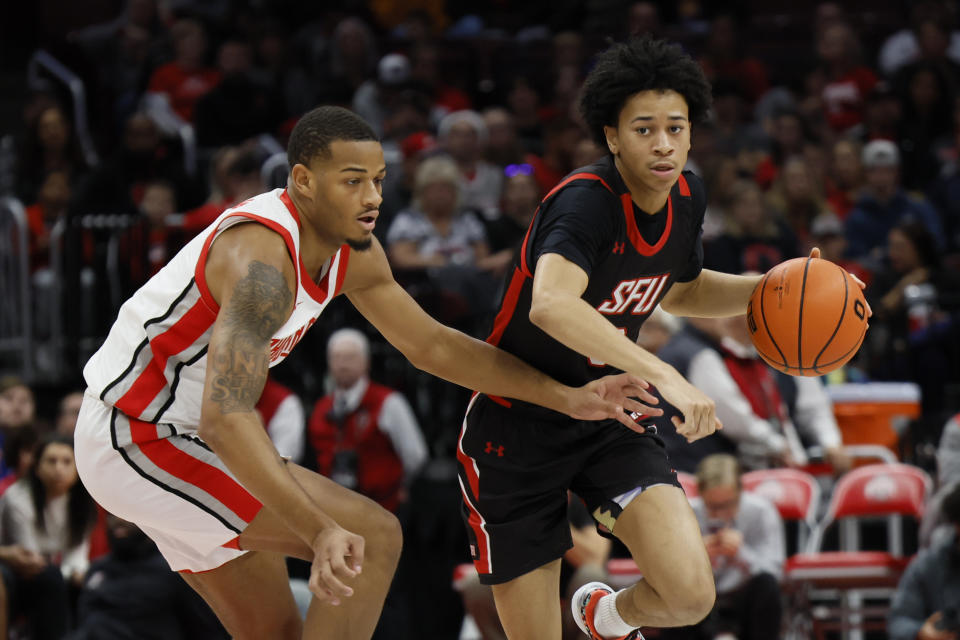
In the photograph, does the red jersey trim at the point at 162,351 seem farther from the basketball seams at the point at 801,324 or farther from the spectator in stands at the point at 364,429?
the spectator in stands at the point at 364,429

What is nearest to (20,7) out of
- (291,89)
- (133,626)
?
(291,89)

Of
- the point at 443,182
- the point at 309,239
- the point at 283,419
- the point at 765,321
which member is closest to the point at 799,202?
the point at 443,182

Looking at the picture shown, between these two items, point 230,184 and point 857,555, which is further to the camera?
point 230,184

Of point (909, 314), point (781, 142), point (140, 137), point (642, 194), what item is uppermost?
point (140, 137)

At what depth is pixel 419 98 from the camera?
34.9ft

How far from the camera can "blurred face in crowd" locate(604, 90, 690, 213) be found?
13.2 feet

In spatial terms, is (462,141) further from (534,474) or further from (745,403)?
(534,474)

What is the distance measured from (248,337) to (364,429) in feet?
13.9

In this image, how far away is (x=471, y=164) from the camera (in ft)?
31.9

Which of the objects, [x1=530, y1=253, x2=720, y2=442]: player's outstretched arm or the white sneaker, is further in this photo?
the white sneaker

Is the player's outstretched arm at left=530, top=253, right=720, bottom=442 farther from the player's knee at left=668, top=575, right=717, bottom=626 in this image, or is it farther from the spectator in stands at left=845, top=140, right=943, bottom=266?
the spectator in stands at left=845, top=140, right=943, bottom=266

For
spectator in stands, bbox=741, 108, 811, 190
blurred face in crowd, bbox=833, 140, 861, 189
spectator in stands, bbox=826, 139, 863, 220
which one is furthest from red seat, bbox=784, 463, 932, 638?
spectator in stands, bbox=741, 108, 811, 190

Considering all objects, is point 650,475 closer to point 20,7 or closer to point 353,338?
point 353,338

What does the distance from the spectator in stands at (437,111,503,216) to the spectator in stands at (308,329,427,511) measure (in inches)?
85.0
